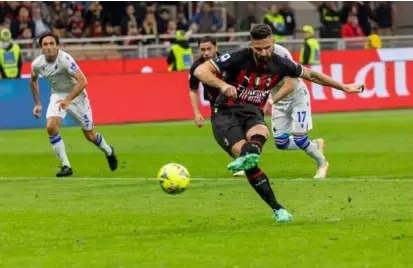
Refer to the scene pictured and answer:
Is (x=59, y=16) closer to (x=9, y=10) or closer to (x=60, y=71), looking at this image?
(x=9, y=10)

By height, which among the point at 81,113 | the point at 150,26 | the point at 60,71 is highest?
the point at 60,71

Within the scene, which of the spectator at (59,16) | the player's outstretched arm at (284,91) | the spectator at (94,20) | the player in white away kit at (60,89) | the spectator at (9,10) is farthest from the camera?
the spectator at (94,20)

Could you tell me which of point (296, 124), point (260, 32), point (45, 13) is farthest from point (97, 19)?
point (260, 32)

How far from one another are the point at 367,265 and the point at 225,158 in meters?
10.8

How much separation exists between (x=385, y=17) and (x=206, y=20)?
5.99 m

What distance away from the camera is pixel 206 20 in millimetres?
35094

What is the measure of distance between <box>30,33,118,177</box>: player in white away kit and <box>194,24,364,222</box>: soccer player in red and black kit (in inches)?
194

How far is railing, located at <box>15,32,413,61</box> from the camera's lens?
31.8 meters

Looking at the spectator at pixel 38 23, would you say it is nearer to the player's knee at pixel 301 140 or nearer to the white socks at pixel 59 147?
the white socks at pixel 59 147

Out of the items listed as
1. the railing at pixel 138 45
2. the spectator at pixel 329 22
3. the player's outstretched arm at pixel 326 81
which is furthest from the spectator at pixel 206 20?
the player's outstretched arm at pixel 326 81

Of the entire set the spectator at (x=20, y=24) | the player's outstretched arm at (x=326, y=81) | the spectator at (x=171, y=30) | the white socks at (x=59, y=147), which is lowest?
the spectator at (x=171, y=30)

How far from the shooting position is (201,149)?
71.2 ft

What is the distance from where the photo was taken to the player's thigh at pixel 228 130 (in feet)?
40.8

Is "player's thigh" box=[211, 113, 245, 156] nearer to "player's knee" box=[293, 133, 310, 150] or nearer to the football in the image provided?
the football
